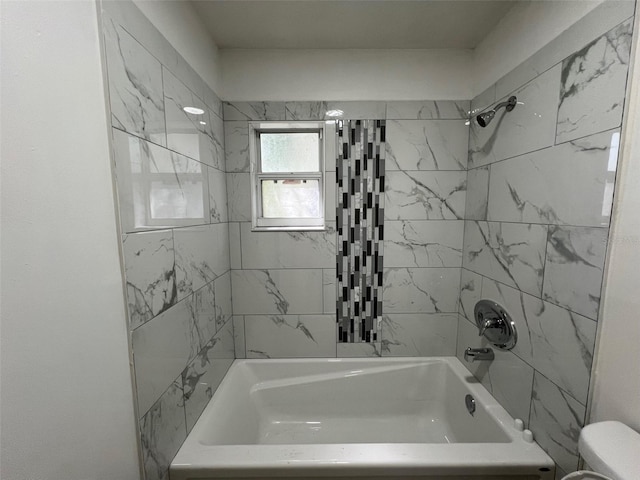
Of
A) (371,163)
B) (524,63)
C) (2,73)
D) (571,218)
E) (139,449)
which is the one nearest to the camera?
(2,73)

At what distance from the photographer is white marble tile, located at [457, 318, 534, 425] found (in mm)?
1154

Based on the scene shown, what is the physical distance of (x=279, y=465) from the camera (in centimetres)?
100

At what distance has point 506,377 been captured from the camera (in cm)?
127

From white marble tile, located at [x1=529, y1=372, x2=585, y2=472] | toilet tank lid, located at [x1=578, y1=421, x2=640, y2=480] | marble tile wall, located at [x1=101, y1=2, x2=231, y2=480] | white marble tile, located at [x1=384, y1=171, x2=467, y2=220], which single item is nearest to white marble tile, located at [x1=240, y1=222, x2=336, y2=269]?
marble tile wall, located at [x1=101, y1=2, x2=231, y2=480]

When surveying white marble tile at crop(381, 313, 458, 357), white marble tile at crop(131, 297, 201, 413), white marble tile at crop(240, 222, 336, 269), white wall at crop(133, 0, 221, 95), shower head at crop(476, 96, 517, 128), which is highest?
white wall at crop(133, 0, 221, 95)

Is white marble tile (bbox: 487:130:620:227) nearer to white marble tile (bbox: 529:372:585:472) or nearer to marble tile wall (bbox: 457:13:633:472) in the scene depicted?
marble tile wall (bbox: 457:13:633:472)

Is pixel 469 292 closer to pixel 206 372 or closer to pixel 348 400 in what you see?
pixel 348 400

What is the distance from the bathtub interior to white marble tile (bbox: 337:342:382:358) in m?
0.06

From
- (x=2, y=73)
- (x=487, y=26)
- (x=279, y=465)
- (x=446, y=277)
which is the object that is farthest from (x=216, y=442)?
(x=487, y=26)

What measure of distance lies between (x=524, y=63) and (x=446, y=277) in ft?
3.79

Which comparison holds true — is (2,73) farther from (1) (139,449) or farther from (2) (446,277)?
(2) (446,277)

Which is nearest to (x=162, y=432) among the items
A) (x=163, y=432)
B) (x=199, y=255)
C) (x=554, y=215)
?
(x=163, y=432)

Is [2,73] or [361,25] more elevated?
[361,25]

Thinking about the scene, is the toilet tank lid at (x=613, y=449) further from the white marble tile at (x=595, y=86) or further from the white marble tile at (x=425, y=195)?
the white marble tile at (x=425, y=195)
